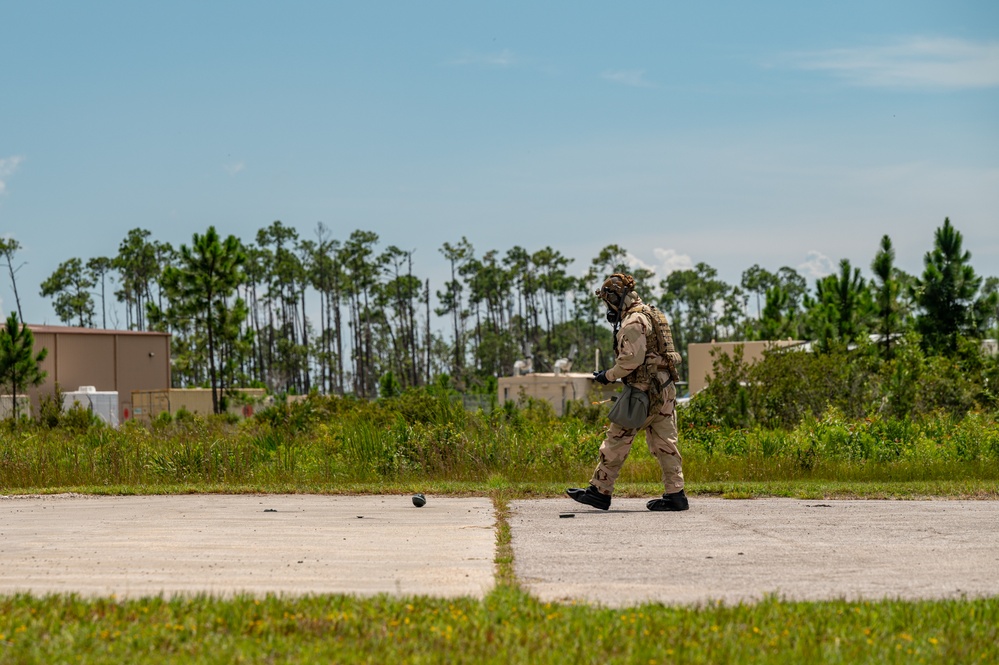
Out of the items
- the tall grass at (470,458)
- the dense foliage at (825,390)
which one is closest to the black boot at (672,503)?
the tall grass at (470,458)

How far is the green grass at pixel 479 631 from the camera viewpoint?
4.76m

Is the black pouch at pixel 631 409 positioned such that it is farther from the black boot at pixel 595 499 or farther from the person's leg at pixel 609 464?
the black boot at pixel 595 499

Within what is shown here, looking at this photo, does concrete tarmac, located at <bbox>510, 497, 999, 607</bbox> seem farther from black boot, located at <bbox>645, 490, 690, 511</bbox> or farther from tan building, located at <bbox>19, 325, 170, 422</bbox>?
tan building, located at <bbox>19, 325, 170, 422</bbox>

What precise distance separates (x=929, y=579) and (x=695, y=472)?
21.3 feet

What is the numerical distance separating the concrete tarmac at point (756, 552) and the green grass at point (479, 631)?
0.49 m

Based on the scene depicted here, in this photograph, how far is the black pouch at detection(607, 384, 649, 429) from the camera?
9633 millimetres

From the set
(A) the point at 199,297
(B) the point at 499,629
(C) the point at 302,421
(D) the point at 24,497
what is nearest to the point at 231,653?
(B) the point at 499,629

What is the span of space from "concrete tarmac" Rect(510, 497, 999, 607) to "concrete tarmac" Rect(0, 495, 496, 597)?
47 centimetres

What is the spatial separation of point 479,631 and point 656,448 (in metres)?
5.03

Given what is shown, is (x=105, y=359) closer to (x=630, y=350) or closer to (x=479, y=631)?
(x=630, y=350)

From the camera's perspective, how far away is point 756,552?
748cm

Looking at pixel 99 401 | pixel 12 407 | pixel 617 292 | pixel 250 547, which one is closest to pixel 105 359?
pixel 99 401

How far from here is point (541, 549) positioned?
759cm


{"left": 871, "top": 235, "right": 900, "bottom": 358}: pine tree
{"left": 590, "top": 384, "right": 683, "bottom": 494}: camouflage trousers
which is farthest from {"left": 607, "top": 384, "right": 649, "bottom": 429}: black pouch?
{"left": 871, "top": 235, "right": 900, "bottom": 358}: pine tree
